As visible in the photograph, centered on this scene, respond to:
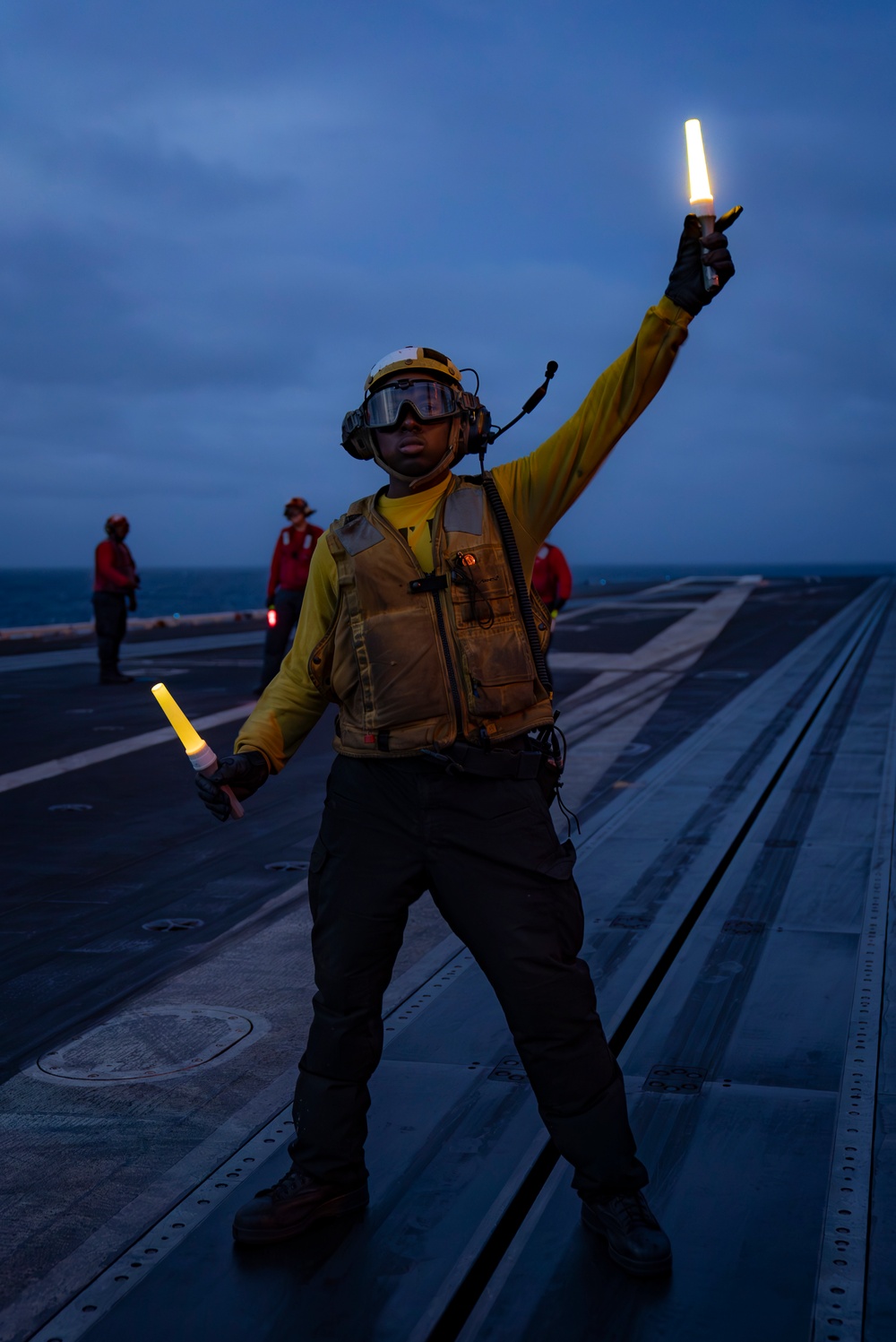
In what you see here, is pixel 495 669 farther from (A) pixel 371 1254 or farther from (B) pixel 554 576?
(B) pixel 554 576

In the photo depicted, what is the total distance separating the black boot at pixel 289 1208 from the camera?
9.33 ft

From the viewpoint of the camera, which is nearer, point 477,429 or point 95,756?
point 477,429

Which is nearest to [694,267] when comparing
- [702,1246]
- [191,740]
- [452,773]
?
[452,773]

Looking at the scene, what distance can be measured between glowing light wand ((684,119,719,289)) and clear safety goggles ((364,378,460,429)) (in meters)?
0.70

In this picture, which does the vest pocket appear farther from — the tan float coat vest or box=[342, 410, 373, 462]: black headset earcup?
box=[342, 410, 373, 462]: black headset earcup

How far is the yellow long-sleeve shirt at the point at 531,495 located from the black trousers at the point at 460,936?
236 mm

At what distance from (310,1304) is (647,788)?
592cm

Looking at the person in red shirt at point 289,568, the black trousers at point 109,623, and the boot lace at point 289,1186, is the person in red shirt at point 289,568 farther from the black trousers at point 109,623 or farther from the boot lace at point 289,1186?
the boot lace at point 289,1186

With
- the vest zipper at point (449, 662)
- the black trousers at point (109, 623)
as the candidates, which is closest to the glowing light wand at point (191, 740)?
the vest zipper at point (449, 662)

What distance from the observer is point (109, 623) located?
1424 centimetres

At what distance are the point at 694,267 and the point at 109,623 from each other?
12401 mm

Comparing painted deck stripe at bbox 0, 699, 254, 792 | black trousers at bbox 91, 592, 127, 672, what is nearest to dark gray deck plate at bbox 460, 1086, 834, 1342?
painted deck stripe at bbox 0, 699, 254, 792

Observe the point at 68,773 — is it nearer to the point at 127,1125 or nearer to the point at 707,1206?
the point at 127,1125

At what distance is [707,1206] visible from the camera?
302 centimetres
